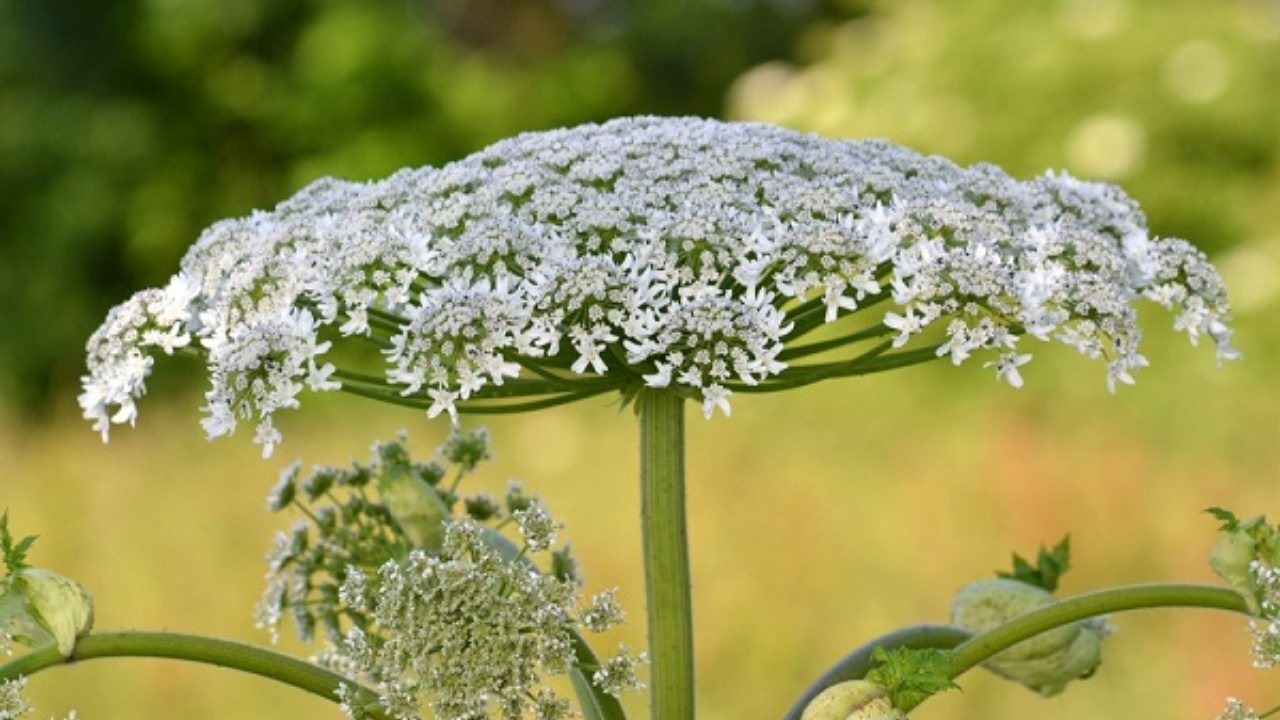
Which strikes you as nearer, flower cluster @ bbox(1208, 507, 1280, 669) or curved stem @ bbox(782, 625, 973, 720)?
flower cluster @ bbox(1208, 507, 1280, 669)

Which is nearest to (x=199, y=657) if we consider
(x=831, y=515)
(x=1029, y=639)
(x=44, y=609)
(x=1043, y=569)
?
(x=44, y=609)

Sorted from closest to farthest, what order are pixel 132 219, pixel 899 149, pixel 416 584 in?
1. pixel 416 584
2. pixel 899 149
3. pixel 132 219

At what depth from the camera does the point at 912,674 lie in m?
1.36

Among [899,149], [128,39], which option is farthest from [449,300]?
[128,39]

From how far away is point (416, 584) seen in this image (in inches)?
54.1

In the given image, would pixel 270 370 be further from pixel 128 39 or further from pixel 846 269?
pixel 128 39

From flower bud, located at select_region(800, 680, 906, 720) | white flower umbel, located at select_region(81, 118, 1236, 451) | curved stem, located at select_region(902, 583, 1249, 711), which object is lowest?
flower bud, located at select_region(800, 680, 906, 720)

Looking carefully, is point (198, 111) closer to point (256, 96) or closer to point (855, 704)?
point (256, 96)

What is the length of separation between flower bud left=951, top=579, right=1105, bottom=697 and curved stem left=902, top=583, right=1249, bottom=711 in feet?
0.95

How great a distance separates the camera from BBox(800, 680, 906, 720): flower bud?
135cm

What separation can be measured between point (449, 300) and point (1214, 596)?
66 centimetres

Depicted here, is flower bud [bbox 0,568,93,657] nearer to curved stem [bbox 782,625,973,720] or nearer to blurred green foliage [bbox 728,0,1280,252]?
curved stem [bbox 782,625,973,720]

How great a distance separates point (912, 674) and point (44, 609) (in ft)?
2.22

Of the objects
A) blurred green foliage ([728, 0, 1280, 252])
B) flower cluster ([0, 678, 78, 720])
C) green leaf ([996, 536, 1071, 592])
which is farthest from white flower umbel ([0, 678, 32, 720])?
blurred green foliage ([728, 0, 1280, 252])
